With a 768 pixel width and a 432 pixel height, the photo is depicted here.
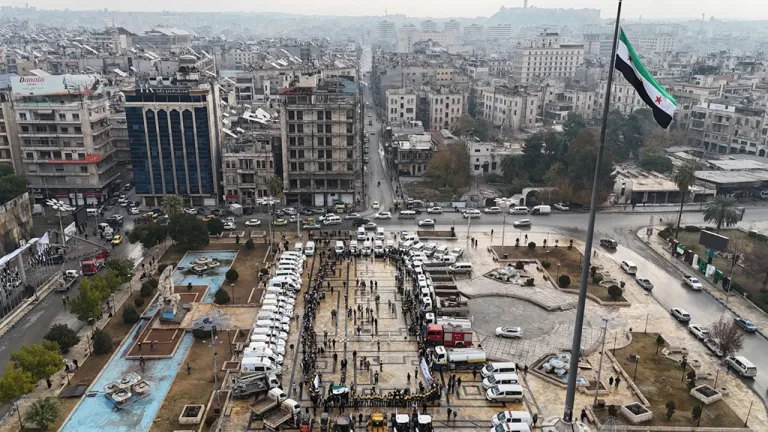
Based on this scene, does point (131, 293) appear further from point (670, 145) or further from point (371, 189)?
point (670, 145)

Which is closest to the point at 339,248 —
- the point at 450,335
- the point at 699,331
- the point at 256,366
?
the point at 450,335

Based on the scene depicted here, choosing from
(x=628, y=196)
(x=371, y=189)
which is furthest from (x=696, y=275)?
(x=371, y=189)

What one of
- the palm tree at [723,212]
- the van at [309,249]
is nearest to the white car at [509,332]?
the van at [309,249]

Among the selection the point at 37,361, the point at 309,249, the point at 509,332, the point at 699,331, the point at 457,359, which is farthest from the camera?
the point at 309,249

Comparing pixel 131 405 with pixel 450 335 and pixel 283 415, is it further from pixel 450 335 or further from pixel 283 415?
pixel 450 335

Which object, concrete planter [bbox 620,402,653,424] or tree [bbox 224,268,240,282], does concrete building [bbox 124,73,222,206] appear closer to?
tree [bbox 224,268,240,282]

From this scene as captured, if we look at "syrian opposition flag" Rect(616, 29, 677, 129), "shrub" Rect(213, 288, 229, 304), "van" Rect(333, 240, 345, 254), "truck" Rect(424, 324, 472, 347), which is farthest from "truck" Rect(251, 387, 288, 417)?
"syrian opposition flag" Rect(616, 29, 677, 129)
